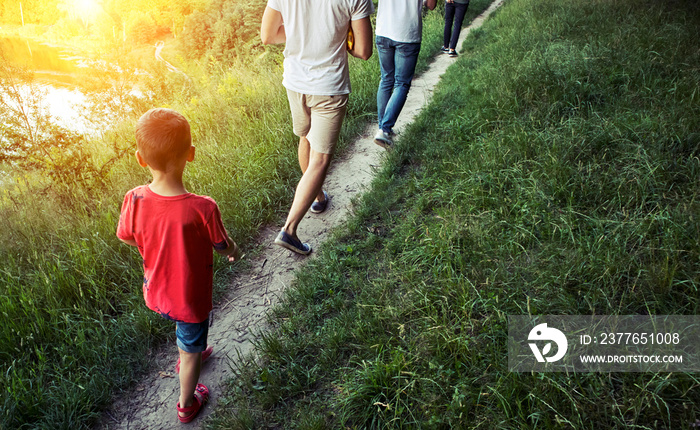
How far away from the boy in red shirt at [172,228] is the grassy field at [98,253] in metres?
0.86

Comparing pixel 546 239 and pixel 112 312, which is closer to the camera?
pixel 546 239

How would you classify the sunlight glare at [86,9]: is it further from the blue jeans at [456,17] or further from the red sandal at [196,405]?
the red sandal at [196,405]

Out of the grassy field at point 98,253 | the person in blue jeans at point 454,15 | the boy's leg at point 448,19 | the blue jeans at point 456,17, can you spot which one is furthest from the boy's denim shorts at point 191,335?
the boy's leg at point 448,19

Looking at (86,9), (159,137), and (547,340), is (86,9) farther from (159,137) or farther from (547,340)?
(547,340)

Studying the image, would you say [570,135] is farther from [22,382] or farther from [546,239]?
[22,382]

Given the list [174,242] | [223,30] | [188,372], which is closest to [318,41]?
[174,242]

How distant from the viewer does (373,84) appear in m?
6.46

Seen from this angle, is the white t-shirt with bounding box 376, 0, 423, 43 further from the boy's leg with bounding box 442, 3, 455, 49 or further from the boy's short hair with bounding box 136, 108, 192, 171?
the boy's leg with bounding box 442, 3, 455, 49

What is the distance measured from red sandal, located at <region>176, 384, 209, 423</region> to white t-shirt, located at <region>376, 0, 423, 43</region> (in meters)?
3.93

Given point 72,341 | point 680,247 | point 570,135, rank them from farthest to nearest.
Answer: point 570,135, point 72,341, point 680,247

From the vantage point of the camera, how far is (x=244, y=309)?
2883 mm

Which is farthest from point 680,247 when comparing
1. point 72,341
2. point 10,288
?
point 10,288

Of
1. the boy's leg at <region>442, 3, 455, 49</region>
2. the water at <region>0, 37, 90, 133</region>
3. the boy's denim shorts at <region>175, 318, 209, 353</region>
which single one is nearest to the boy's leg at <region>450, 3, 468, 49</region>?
the boy's leg at <region>442, 3, 455, 49</region>

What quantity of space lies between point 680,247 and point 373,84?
5.23 meters
